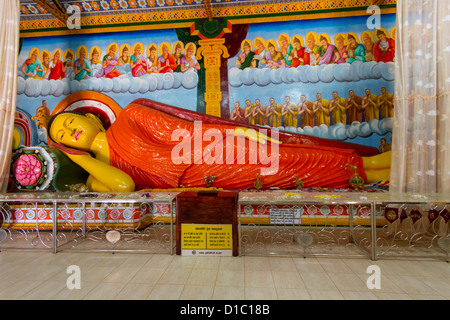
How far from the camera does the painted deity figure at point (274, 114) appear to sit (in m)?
4.97

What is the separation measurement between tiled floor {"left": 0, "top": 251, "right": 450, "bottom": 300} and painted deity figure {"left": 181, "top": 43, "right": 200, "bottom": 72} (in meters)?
3.54

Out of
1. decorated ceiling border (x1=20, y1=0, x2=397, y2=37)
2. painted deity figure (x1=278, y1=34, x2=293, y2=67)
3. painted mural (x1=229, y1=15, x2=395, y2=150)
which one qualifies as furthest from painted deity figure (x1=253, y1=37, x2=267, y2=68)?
decorated ceiling border (x1=20, y1=0, x2=397, y2=37)

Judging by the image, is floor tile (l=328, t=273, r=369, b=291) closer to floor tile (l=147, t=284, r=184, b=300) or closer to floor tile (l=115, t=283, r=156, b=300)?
floor tile (l=147, t=284, r=184, b=300)

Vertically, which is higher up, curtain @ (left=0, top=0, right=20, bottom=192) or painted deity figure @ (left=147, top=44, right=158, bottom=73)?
painted deity figure @ (left=147, top=44, right=158, bottom=73)

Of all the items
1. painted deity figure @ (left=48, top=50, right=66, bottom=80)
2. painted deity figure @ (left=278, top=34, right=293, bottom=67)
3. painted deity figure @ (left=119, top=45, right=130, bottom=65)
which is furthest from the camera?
painted deity figure @ (left=48, top=50, right=66, bottom=80)

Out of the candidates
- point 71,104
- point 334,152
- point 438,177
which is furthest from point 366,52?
point 71,104

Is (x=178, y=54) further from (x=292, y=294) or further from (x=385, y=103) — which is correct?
(x=292, y=294)

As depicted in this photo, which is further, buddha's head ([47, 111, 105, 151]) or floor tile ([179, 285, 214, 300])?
buddha's head ([47, 111, 105, 151])

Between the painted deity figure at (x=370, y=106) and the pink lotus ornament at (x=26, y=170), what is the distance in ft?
17.0

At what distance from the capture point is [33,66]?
5438 millimetres

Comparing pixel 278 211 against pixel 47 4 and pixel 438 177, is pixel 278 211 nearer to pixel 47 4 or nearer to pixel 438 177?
pixel 438 177

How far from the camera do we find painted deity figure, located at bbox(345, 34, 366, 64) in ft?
15.8

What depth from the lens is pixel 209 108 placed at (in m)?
5.08

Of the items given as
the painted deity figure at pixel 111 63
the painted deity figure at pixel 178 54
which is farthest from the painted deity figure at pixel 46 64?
the painted deity figure at pixel 178 54
